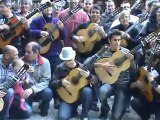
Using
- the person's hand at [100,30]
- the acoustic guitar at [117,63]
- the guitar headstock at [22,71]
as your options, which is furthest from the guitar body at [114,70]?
the guitar headstock at [22,71]

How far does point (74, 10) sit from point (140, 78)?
1.97m

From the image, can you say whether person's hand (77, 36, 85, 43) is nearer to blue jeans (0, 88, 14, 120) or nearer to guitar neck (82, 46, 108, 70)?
Result: guitar neck (82, 46, 108, 70)

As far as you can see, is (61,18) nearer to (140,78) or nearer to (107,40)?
(107,40)

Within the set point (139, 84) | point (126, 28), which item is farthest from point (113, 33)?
point (139, 84)

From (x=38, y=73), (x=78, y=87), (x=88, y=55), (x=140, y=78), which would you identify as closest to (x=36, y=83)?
(x=38, y=73)

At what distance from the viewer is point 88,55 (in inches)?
299

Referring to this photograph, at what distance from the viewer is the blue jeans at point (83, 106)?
667 cm

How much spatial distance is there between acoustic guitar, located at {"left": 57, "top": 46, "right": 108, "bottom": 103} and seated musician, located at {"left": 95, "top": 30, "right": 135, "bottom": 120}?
264 mm

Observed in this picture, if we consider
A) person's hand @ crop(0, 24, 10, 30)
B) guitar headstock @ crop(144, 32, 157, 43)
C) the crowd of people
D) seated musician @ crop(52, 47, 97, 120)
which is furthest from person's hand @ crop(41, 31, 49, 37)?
guitar headstock @ crop(144, 32, 157, 43)

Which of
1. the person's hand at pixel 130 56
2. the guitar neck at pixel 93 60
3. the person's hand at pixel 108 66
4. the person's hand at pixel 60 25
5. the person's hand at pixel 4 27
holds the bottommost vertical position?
the person's hand at pixel 108 66

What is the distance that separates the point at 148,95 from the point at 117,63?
2.35 feet

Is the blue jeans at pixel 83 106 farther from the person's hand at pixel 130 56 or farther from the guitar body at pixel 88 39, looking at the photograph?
the guitar body at pixel 88 39

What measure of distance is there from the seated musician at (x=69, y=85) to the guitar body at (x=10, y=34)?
0.98 metres

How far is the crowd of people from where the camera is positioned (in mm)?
6570
